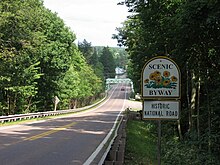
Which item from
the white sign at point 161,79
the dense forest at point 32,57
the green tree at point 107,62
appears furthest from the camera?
the green tree at point 107,62

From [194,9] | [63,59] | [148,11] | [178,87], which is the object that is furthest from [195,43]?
[63,59]

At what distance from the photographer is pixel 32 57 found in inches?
1831

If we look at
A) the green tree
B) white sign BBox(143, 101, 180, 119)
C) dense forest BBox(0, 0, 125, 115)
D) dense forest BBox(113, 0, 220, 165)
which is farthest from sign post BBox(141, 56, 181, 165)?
the green tree

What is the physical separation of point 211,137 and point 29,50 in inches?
898

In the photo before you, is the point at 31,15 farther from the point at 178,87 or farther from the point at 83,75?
the point at 83,75

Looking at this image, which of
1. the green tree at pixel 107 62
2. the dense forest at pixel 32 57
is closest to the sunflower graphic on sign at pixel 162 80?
the dense forest at pixel 32 57

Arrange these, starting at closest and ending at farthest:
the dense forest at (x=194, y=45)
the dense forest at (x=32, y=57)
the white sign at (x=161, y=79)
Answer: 1. the white sign at (x=161, y=79)
2. the dense forest at (x=194, y=45)
3. the dense forest at (x=32, y=57)

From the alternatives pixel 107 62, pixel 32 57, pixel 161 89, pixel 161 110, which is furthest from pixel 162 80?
pixel 107 62

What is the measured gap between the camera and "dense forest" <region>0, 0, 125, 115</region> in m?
31.8

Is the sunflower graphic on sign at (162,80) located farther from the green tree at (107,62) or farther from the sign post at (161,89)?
the green tree at (107,62)

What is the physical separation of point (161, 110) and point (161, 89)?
378 mm

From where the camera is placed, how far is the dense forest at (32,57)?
31797 millimetres

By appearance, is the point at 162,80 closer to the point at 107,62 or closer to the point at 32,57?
the point at 32,57

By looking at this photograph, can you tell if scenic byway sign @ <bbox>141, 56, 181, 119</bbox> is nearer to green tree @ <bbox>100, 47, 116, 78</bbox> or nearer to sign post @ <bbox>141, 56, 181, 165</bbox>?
sign post @ <bbox>141, 56, 181, 165</bbox>
